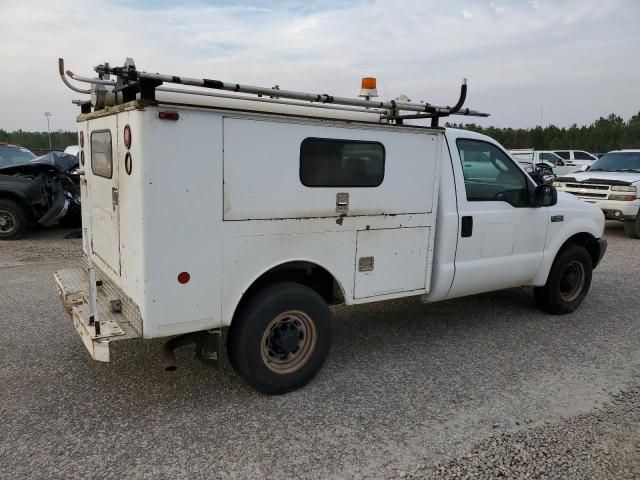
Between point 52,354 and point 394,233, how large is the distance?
308 cm

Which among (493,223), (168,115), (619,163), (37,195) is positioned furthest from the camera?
(619,163)

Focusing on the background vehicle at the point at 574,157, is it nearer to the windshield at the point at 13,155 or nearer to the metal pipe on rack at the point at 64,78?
the windshield at the point at 13,155

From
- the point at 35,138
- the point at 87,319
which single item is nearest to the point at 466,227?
the point at 87,319

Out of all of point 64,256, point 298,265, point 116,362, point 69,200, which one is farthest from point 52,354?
point 69,200

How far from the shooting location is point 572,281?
19.9 ft

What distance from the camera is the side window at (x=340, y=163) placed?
3795 mm

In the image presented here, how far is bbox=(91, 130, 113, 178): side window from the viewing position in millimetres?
3797

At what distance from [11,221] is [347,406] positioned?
8.62m

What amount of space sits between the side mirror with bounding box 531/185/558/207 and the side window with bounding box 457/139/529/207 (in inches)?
3.3

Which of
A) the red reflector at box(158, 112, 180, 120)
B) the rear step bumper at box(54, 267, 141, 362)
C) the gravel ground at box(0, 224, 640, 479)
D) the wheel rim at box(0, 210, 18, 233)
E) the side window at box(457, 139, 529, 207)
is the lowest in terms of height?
the gravel ground at box(0, 224, 640, 479)

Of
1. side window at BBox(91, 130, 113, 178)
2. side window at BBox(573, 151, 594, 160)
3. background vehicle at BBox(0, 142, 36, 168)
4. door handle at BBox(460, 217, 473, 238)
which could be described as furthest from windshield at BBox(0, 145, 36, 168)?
side window at BBox(573, 151, 594, 160)

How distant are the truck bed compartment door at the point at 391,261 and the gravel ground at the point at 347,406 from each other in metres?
0.71

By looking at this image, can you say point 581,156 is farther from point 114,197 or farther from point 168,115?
point 168,115

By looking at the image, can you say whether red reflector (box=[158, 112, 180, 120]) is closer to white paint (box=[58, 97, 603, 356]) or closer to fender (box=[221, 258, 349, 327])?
white paint (box=[58, 97, 603, 356])
